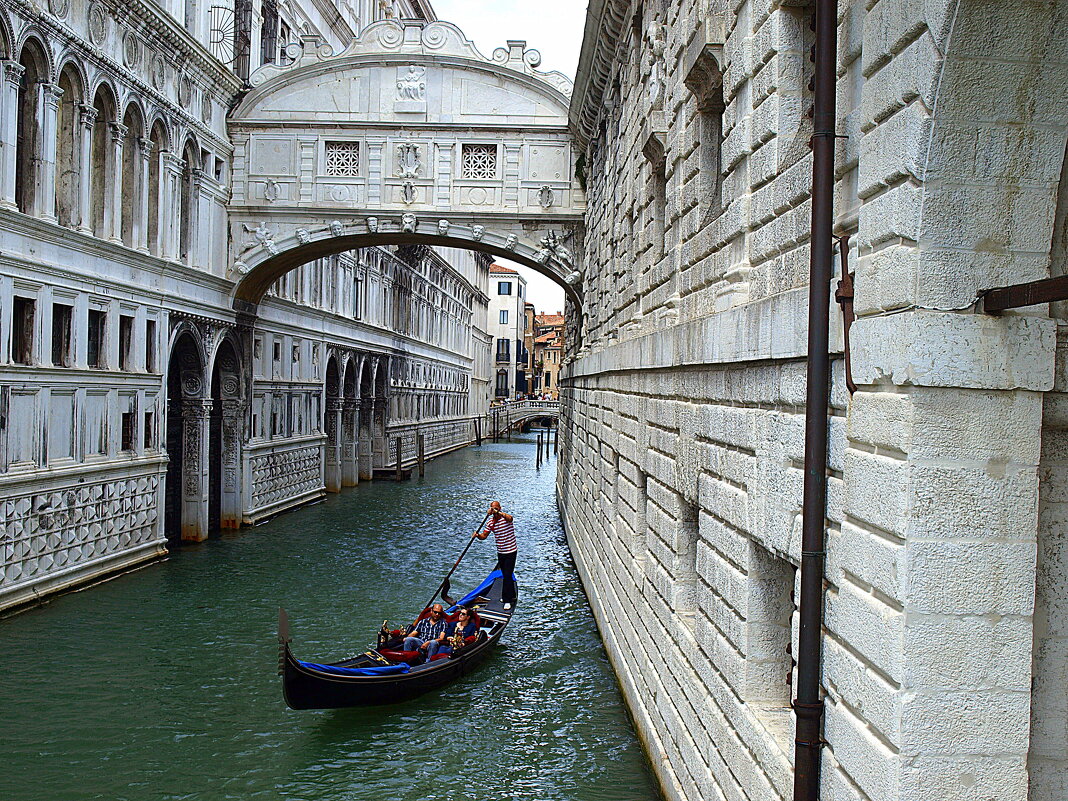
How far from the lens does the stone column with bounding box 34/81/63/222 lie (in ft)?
32.0

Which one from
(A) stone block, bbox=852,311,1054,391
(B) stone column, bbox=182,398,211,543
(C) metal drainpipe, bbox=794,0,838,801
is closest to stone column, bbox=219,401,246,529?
(B) stone column, bbox=182,398,211,543

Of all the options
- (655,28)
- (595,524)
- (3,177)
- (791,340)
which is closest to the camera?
(791,340)

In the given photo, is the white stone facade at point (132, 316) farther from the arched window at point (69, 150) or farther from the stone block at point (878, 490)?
the stone block at point (878, 490)

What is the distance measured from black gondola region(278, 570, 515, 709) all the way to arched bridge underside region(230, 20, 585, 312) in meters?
7.03

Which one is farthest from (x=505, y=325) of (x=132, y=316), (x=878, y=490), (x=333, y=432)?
(x=878, y=490)

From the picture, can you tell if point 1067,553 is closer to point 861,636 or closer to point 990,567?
point 990,567

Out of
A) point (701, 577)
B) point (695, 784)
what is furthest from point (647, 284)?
point (695, 784)

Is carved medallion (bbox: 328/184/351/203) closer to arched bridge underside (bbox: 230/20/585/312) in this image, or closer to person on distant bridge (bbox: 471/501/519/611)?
arched bridge underside (bbox: 230/20/585/312)

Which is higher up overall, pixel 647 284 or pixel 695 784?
pixel 647 284

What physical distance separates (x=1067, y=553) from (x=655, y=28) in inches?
204

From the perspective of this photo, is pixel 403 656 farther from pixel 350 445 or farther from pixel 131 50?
pixel 350 445

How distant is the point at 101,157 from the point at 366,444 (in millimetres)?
13712

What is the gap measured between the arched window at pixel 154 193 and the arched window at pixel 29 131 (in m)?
2.61

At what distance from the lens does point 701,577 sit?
4.95 meters
